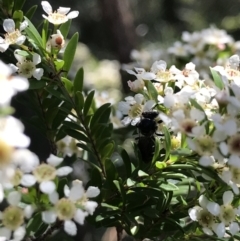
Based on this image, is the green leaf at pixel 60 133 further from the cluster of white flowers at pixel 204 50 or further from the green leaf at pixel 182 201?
the cluster of white flowers at pixel 204 50

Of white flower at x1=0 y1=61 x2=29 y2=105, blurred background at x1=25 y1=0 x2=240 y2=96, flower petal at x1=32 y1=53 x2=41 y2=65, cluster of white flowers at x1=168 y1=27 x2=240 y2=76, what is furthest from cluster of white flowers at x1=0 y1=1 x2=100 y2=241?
blurred background at x1=25 y1=0 x2=240 y2=96

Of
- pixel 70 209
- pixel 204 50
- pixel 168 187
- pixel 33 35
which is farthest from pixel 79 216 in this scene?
pixel 204 50

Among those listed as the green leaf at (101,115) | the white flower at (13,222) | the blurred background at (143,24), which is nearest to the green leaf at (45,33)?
the green leaf at (101,115)

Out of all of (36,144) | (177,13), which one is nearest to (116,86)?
(36,144)

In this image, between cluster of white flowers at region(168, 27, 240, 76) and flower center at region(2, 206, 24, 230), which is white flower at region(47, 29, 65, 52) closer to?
flower center at region(2, 206, 24, 230)

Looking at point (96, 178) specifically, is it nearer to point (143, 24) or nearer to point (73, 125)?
point (73, 125)
